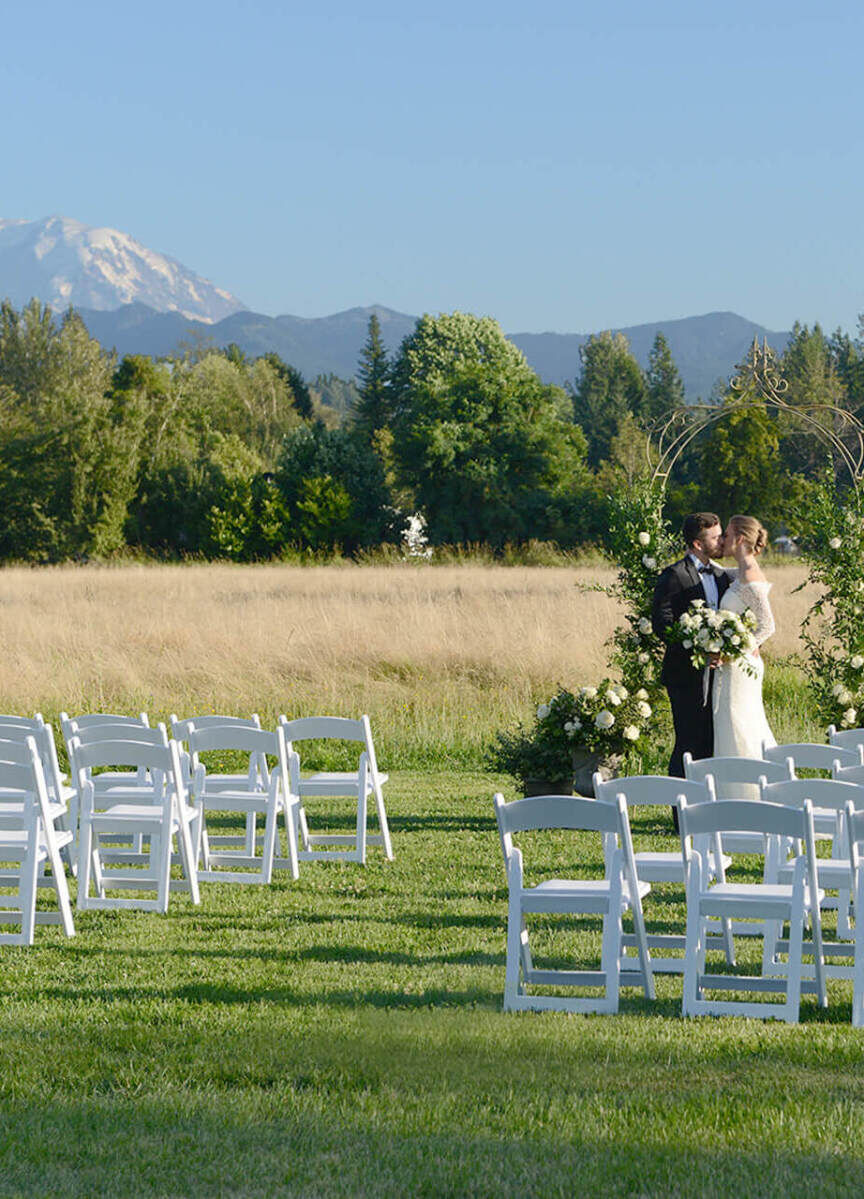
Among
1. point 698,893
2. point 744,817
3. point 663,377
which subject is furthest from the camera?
point 663,377

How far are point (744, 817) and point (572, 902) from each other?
821 mm

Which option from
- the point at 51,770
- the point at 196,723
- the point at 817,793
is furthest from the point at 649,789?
the point at 196,723

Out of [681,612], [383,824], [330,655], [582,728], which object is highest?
[681,612]

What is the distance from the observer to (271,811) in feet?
28.9

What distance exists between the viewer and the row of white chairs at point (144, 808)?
732 centimetres

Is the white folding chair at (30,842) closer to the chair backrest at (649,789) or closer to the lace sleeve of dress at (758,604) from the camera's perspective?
the chair backrest at (649,789)

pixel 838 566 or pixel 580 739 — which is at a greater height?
pixel 838 566

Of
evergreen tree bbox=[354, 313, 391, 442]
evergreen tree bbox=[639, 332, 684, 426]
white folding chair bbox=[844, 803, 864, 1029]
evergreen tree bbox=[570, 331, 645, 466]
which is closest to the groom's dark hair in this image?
white folding chair bbox=[844, 803, 864, 1029]

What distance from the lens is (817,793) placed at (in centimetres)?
613

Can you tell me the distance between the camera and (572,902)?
592 centimetres

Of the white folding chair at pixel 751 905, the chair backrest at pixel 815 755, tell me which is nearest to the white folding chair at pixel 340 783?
the chair backrest at pixel 815 755

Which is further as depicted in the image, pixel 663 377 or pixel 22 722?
pixel 663 377

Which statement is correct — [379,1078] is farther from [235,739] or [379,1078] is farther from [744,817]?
[235,739]

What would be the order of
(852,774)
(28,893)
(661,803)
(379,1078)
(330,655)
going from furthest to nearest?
(330,655), (28,893), (852,774), (661,803), (379,1078)
